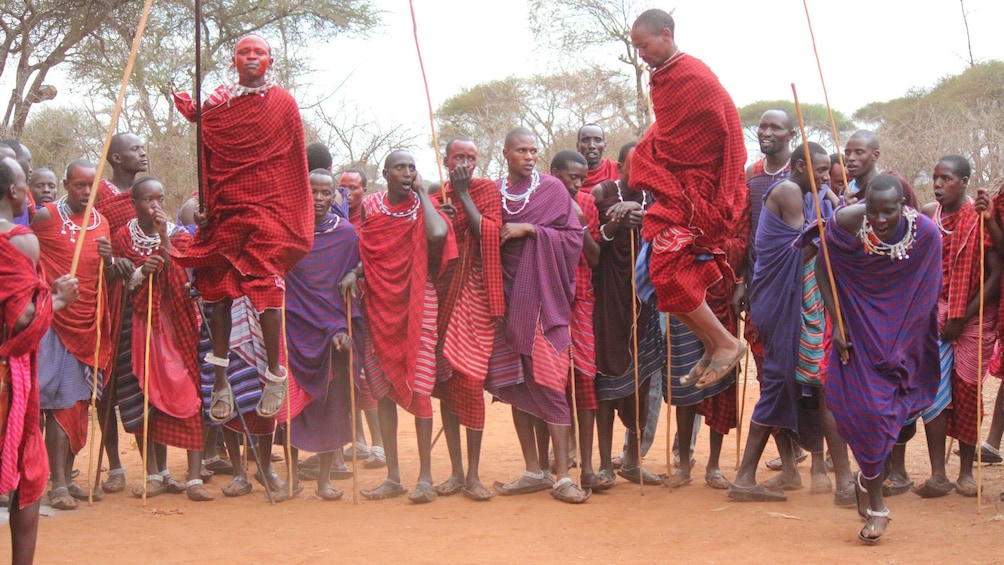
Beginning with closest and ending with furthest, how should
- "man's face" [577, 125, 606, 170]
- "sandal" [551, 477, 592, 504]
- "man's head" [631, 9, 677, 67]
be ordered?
1. "man's head" [631, 9, 677, 67]
2. "sandal" [551, 477, 592, 504]
3. "man's face" [577, 125, 606, 170]

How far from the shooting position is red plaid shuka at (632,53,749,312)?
20.8 ft

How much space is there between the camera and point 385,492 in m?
7.48

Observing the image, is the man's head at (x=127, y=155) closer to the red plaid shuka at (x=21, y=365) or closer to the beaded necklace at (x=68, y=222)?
the beaded necklace at (x=68, y=222)

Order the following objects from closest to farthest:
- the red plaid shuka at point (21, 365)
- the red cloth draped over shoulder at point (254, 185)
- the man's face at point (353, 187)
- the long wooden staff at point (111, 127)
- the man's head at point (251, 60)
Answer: the red plaid shuka at point (21, 365), the long wooden staff at point (111, 127), the man's head at point (251, 60), the red cloth draped over shoulder at point (254, 185), the man's face at point (353, 187)

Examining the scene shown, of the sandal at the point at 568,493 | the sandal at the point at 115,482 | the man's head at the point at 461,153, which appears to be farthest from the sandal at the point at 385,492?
the man's head at the point at 461,153

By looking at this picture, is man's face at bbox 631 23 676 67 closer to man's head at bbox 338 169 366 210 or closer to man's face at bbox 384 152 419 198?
man's face at bbox 384 152 419 198

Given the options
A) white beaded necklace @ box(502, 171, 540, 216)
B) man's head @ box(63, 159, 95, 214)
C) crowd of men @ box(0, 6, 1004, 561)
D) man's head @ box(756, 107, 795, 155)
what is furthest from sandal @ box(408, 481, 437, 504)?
man's head @ box(756, 107, 795, 155)

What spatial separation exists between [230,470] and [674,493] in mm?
3494

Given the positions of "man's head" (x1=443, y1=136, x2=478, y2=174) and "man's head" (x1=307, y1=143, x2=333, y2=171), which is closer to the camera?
"man's head" (x1=443, y1=136, x2=478, y2=174)

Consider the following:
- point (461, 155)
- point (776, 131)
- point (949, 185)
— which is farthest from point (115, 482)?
point (949, 185)

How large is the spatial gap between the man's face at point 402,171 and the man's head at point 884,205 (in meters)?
3.07

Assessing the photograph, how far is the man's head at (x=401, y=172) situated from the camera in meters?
7.48

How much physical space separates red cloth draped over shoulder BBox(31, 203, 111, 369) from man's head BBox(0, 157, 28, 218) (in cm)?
223

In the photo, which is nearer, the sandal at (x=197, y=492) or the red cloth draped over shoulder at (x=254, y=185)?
the red cloth draped over shoulder at (x=254, y=185)
